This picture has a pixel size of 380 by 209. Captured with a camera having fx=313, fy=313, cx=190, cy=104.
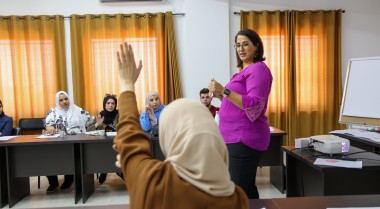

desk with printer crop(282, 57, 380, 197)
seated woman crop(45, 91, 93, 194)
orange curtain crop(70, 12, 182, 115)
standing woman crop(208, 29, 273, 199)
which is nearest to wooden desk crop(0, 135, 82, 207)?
seated woman crop(45, 91, 93, 194)

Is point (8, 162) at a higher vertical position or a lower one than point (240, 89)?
lower

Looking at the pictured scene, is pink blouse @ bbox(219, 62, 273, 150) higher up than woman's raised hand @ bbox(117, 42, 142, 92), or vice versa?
woman's raised hand @ bbox(117, 42, 142, 92)

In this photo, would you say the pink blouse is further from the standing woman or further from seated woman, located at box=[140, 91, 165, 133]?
seated woman, located at box=[140, 91, 165, 133]

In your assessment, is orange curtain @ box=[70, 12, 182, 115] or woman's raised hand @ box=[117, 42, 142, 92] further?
orange curtain @ box=[70, 12, 182, 115]

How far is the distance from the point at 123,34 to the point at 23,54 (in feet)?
5.00

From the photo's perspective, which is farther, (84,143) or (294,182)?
(84,143)

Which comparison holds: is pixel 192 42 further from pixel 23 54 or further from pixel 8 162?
pixel 8 162

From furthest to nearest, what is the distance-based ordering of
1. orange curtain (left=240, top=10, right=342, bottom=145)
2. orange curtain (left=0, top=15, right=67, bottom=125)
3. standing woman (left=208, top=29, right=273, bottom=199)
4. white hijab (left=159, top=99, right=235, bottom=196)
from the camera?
orange curtain (left=240, top=10, right=342, bottom=145) → orange curtain (left=0, top=15, right=67, bottom=125) → standing woman (left=208, top=29, right=273, bottom=199) → white hijab (left=159, top=99, right=235, bottom=196)

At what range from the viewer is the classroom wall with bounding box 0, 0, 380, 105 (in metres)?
4.68

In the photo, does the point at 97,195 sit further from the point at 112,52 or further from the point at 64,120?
the point at 112,52

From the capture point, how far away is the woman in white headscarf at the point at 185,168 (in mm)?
691

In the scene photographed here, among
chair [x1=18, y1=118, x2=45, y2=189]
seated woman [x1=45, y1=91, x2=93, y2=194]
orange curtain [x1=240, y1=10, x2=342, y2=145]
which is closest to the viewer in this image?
seated woman [x1=45, y1=91, x2=93, y2=194]

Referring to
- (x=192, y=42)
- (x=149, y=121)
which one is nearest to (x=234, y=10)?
(x=192, y=42)

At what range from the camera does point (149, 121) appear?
141 inches
